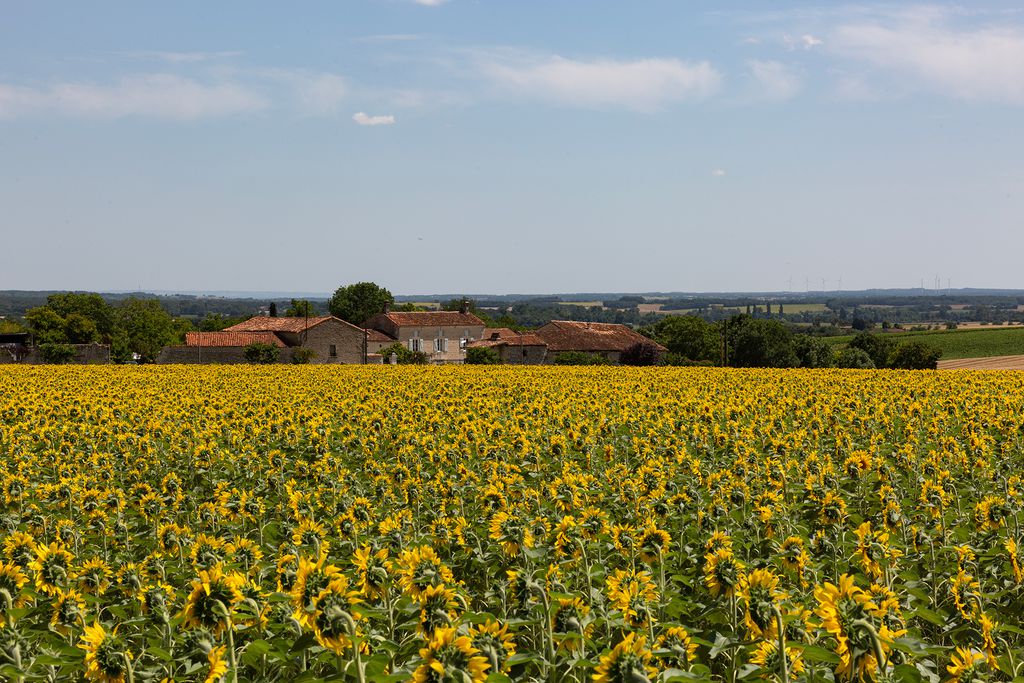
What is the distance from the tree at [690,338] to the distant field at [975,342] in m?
23.3

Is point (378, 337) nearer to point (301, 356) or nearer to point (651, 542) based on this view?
point (301, 356)

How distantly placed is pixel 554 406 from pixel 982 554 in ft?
51.1

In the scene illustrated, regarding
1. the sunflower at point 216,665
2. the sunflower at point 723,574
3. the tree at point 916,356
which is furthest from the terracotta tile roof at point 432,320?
the sunflower at point 216,665

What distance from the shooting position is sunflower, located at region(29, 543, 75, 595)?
273 inches

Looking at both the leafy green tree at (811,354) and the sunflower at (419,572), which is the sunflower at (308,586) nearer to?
the sunflower at (419,572)

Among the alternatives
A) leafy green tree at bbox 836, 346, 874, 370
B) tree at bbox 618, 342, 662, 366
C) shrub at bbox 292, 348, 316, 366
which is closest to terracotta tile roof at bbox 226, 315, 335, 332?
shrub at bbox 292, 348, 316, 366

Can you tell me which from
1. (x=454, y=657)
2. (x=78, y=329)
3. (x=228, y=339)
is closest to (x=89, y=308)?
(x=78, y=329)

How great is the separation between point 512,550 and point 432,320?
103 metres

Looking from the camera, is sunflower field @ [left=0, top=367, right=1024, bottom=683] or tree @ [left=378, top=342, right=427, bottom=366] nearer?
sunflower field @ [left=0, top=367, right=1024, bottom=683]

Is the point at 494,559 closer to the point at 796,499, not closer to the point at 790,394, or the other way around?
the point at 796,499

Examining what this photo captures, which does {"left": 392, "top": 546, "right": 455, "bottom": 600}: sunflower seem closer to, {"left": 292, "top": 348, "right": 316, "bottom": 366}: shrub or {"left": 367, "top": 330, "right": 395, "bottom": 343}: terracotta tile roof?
{"left": 292, "top": 348, "right": 316, "bottom": 366}: shrub

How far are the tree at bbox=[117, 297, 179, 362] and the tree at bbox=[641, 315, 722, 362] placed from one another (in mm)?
63949

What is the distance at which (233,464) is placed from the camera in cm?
1459

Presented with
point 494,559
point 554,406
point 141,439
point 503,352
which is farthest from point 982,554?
point 503,352
